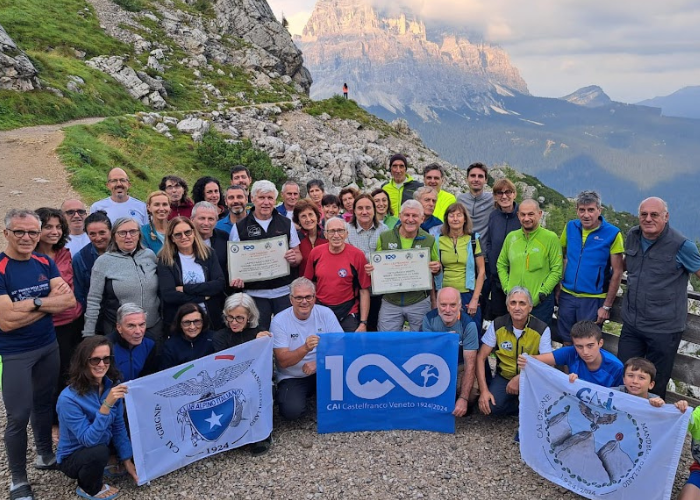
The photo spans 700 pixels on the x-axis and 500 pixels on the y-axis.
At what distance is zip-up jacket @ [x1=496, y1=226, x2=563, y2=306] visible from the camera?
7.27 meters

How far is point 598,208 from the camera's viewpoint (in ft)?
22.9

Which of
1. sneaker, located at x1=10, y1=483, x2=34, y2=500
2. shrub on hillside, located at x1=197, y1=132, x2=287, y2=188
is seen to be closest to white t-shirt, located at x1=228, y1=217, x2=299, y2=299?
sneaker, located at x1=10, y1=483, x2=34, y2=500

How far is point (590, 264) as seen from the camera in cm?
713

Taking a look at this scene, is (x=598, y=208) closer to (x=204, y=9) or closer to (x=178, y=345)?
(x=178, y=345)

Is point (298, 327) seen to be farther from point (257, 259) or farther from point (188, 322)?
point (188, 322)

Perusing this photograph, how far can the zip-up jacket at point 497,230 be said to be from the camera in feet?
26.5

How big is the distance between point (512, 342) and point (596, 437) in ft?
5.04

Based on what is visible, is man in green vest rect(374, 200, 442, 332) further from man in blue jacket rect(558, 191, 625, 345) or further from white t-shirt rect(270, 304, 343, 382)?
man in blue jacket rect(558, 191, 625, 345)

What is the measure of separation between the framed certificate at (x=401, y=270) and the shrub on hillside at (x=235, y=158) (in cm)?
2323

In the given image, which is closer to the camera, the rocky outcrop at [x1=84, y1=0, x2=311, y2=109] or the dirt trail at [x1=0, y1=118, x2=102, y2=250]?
the dirt trail at [x1=0, y1=118, x2=102, y2=250]

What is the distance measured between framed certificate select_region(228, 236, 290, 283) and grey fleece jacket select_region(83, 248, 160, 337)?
1.35 m

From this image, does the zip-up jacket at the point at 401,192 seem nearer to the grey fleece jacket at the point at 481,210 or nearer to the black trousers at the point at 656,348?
the grey fleece jacket at the point at 481,210

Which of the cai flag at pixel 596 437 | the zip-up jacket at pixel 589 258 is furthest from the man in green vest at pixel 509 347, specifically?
the zip-up jacket at pixel 589 258

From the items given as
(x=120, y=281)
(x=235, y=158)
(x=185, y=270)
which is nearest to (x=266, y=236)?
(x=185, y=270)
